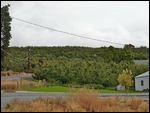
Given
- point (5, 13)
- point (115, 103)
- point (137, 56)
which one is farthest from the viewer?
point (137, 56)

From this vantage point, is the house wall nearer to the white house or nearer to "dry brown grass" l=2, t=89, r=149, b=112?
the white house

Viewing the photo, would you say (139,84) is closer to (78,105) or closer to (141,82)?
(141,82)

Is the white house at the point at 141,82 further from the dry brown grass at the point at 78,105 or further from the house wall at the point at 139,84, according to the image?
the dry brown grass at the point at 78,105

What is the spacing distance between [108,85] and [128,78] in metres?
10.4

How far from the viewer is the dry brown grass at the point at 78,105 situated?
16.6 meters

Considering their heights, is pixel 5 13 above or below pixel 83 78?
above

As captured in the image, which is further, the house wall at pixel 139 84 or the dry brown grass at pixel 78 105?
the house wall at pixel 139 84

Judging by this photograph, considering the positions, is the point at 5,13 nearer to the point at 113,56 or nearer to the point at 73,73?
the point at 73,73

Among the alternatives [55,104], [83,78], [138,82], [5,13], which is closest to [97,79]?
[83,78]

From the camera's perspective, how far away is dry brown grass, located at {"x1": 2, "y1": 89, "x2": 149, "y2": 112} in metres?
16.6

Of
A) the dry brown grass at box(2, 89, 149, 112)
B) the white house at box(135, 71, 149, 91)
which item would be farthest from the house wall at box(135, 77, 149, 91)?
the dry brown grass at box(2, 89, 149, 112)

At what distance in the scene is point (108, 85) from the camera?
202 ft

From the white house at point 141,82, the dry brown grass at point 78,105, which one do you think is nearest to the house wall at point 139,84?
the white house at point 141,82

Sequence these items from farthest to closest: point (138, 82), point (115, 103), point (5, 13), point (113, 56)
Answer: point (113, 56) → point (138, 82) → point (5, 13) → point (115, 103)
